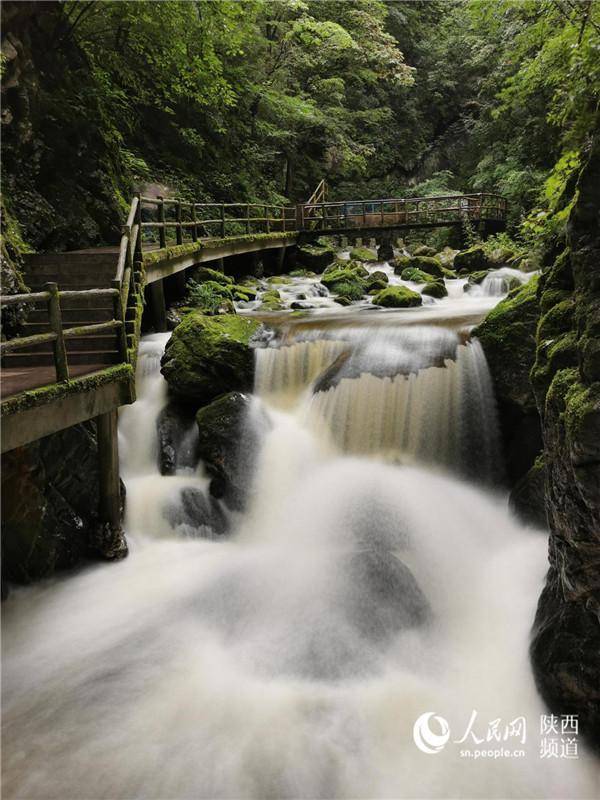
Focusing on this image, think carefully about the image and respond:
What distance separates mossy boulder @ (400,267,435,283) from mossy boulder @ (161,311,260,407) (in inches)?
335

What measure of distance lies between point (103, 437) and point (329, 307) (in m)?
7.68

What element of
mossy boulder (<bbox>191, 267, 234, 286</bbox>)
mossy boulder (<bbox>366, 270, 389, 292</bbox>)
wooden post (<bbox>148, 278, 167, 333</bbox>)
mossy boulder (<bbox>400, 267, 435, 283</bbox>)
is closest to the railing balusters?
wooden post (<bbox>148, 278, 167, 333</bbox>)

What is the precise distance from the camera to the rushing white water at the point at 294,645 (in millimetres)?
3488

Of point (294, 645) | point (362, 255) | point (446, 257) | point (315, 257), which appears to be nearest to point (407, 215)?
point (362, 255)

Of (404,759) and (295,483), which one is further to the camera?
(295,483)

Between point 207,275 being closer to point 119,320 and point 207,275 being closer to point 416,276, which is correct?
point 416,276

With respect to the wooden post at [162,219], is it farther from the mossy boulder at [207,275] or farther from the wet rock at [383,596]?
the wet rock at [383,596]

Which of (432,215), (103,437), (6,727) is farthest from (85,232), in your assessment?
(432,215)

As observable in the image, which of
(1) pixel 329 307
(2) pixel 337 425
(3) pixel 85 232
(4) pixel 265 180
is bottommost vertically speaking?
(2) pixel 337 425

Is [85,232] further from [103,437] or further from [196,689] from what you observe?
[196,689]

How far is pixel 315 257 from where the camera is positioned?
18125 millimetres

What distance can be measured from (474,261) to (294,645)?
46.1ft

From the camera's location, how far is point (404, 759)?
3572mm

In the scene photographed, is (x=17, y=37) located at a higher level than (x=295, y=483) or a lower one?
higher
